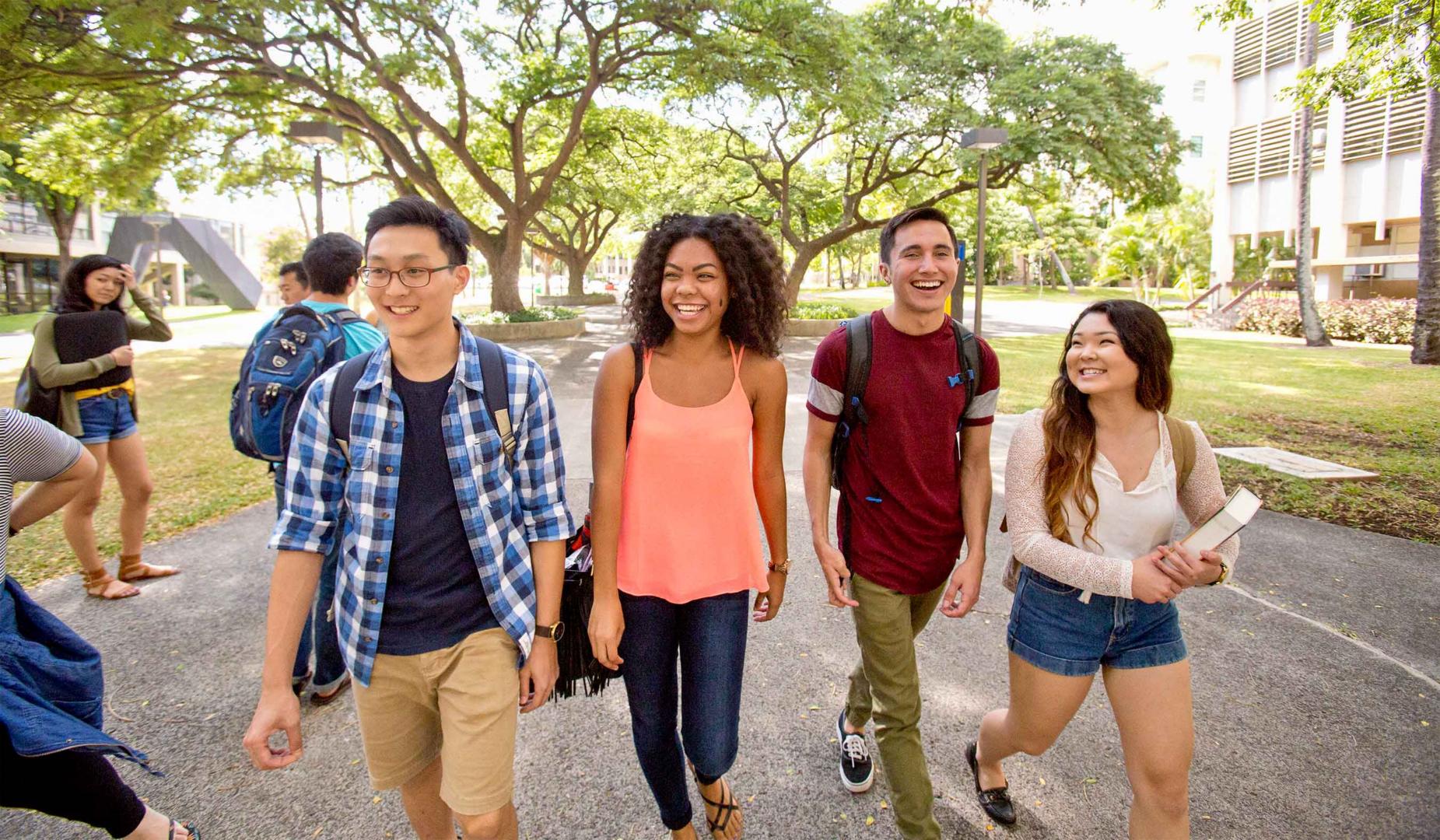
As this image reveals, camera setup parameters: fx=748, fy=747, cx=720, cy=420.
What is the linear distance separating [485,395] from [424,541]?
1.26ft

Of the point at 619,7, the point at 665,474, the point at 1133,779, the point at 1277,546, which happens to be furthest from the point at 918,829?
the point at 619,7

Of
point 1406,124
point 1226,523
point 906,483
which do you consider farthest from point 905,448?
point 1406,124

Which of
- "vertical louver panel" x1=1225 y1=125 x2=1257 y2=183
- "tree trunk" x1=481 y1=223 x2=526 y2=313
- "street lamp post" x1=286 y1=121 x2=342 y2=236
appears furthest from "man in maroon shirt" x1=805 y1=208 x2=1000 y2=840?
"vertical louver panel" x1=1225 y1=125 x2=1257 y2=183

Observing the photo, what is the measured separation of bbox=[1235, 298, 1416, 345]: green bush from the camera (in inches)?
734

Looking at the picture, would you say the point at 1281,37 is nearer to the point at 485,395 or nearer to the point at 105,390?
the point at 485,395

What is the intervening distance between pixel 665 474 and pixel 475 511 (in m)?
0.53

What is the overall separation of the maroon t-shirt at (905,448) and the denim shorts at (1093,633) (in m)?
0.33

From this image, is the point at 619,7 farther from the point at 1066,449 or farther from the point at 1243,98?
the point at 1243,98

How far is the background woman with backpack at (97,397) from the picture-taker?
397cm

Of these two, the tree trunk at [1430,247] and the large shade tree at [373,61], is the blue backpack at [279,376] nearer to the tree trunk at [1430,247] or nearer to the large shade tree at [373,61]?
the large shade tree at [373,61]

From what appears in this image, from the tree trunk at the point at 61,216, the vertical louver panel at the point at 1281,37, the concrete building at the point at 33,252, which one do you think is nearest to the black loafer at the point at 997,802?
the vertical louver panel at the point at 1281,37

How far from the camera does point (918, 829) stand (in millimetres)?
2256

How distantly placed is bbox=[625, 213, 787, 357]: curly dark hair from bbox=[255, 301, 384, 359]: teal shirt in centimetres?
140

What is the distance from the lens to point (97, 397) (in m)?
4.14
